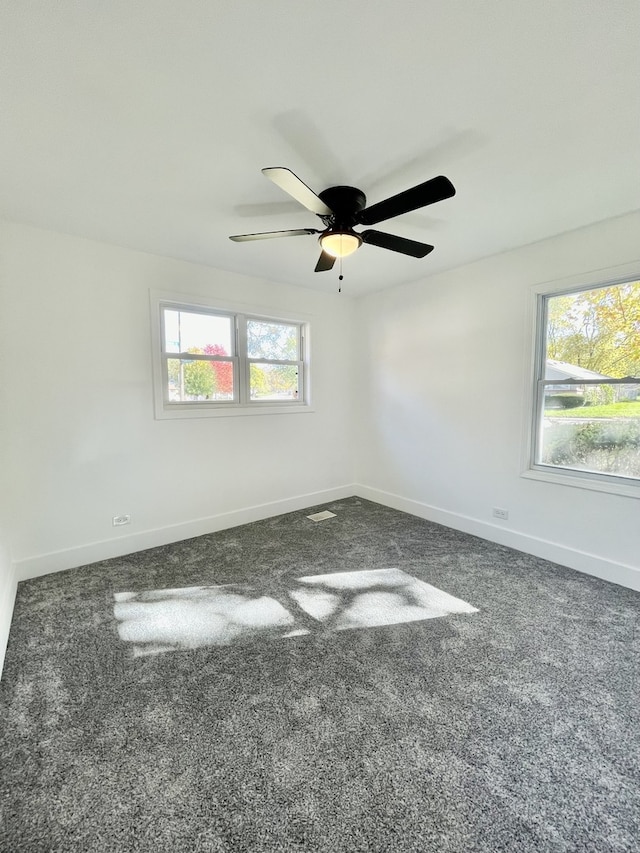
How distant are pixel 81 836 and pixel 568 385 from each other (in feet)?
11.9

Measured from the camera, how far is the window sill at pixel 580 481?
8.40 ft

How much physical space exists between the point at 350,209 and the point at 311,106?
2.05ft

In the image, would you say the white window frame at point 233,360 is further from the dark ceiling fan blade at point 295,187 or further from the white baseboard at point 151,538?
the dark ceiling fan blade at point 295,187

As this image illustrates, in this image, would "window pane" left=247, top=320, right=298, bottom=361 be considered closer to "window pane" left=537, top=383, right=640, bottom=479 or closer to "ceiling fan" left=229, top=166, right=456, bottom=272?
"ceiling fan" left=229, top=166, right=456, bottom=272

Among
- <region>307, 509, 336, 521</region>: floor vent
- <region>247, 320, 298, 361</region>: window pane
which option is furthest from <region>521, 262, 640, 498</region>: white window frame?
<region>247, 320, 298, 361</region>: window pane

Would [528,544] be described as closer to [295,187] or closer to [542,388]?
[542,388]

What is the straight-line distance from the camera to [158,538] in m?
3.28

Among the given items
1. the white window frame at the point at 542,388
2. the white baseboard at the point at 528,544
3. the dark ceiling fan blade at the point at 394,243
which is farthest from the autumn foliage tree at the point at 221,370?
the white window frame at the point at 542,388

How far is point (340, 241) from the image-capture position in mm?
2090

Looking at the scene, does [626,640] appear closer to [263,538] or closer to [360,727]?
[360,727]

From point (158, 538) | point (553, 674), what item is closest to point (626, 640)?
point (553, 674)

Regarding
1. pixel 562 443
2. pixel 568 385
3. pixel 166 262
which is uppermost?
pixel 166 262

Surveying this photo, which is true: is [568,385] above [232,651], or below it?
above

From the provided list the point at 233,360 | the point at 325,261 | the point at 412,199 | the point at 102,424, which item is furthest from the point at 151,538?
the point at 412,199
